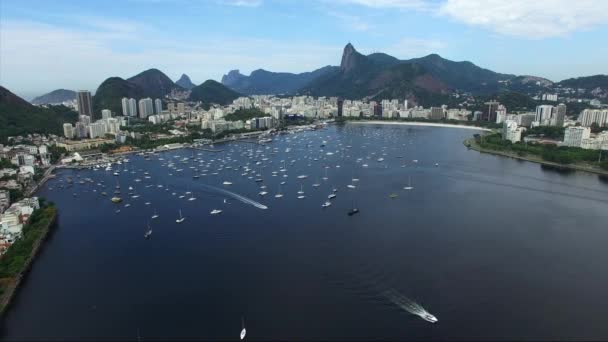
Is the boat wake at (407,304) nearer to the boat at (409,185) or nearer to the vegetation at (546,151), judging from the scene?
the boat at (409,185)

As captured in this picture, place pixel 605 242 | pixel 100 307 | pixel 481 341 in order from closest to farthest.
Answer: pixel 481 341 → pixel 100 307 → pixel 605 242

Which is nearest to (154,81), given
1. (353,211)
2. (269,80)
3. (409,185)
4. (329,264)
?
(269,80)

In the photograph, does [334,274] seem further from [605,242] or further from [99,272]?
[605,242]

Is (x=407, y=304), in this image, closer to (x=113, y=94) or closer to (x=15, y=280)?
(x=15, y=280)

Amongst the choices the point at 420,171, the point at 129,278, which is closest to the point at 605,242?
the point at 420,171

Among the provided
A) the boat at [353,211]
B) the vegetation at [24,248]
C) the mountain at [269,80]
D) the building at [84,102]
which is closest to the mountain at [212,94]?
the building at [84,102]

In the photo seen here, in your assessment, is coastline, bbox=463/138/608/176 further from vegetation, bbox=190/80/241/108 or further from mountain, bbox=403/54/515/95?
mountain, bbox=403/54/515/95

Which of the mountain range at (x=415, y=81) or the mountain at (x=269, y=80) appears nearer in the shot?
the mountain range at (x=415, y=81)
